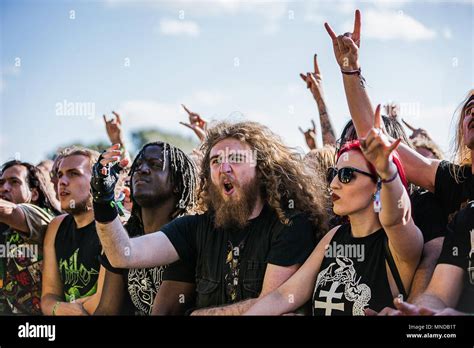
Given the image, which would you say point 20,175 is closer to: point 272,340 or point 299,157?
point 299,157

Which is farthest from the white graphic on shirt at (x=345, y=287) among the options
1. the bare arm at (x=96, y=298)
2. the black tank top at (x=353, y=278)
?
the bare arm at (x=96, y=298)

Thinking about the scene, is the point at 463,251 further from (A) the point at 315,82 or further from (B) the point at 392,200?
(A) the point at 315,82

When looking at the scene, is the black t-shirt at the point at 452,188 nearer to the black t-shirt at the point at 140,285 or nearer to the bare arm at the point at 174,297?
the bare arm at the point at 174,297

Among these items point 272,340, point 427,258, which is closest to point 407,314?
point 427,258

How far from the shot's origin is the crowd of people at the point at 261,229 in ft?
12.8

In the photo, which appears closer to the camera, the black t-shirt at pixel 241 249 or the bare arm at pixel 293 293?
the bare arm at pixel 293 293

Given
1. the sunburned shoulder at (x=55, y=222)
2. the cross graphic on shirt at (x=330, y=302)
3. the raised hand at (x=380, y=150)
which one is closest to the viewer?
the raised hand at (x=380, y=150)

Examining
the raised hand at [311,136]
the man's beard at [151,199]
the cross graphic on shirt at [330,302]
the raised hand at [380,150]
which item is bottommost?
the cross graphic on shirt at [330,302]

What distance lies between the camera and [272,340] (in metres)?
4.12

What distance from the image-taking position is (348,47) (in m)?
4.37

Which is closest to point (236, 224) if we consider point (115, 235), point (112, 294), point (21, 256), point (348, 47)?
point (115, 235)

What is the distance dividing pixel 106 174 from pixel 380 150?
155 centimetres

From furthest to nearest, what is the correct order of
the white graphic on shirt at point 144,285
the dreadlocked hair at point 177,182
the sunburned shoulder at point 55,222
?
the sunburned shoulder at point 55,222 → the dreadlocked hair at point 177,182 → the white graphic on shirt at point 144,285

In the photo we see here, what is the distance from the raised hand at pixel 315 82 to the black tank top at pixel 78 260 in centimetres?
222
